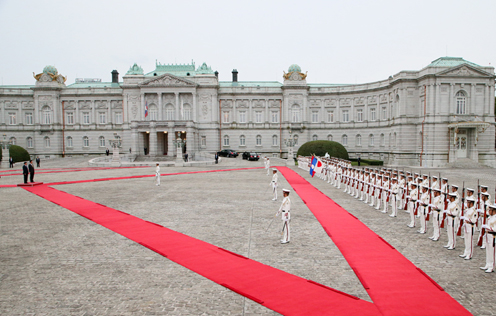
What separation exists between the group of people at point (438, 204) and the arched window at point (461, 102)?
33.1m

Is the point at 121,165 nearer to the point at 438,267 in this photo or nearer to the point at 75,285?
the point at 75,285

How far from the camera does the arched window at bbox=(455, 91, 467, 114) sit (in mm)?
46812

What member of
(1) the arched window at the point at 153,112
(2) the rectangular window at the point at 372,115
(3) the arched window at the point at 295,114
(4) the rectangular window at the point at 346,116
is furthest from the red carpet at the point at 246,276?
(4) the rectangular window at the point at 346,116

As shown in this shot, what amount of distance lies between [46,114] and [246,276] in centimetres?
6928

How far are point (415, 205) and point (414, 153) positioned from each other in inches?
1564

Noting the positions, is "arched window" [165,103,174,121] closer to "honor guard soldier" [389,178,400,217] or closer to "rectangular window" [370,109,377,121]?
"rectangular window" [370,109,377,121]

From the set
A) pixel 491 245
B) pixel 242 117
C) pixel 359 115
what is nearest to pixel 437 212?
pixel 491 245

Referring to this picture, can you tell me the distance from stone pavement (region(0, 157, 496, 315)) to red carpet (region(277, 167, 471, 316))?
1.01 feet

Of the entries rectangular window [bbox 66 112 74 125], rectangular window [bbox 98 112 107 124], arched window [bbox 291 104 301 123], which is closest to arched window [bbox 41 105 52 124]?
rectangular window [bbox 66 112 74 125]

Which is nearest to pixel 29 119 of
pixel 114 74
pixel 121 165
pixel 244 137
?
Answer: pixel 114 74

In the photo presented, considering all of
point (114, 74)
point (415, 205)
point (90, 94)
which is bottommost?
point (415, 205)

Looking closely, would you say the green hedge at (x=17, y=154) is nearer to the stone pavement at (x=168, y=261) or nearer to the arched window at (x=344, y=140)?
the stone pavement at (x=168, y=261)

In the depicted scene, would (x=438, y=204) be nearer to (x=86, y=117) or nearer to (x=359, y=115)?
(x=359, y=115)

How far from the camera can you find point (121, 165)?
46438 millimetres
